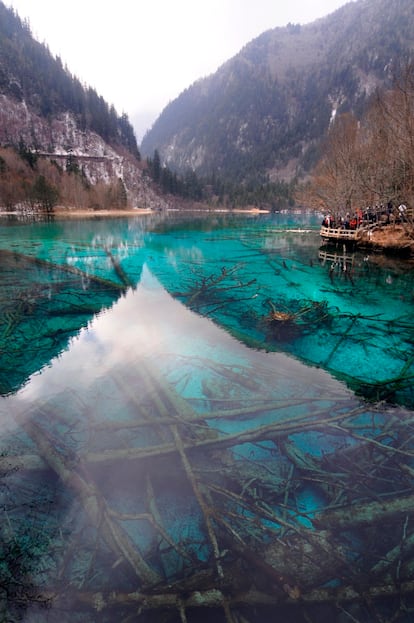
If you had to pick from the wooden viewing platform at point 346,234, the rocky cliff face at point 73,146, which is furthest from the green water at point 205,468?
the rocky cliff face at point 73,146

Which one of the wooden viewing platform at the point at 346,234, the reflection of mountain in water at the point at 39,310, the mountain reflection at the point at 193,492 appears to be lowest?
the mountain reflection at the point at 193,492

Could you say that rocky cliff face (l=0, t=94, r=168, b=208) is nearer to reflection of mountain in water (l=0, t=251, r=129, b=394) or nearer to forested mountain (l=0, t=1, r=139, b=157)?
forested mountain (l=0, t=1, r=139, b=157)

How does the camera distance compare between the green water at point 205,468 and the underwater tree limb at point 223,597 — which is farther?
the green water at point 205,468

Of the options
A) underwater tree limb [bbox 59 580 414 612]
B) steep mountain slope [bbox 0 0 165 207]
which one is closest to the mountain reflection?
underwater tree limb [bbox 59 580 414 612]

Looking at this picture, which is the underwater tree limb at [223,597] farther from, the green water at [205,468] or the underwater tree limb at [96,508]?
the underwater tree limb at [96,508]

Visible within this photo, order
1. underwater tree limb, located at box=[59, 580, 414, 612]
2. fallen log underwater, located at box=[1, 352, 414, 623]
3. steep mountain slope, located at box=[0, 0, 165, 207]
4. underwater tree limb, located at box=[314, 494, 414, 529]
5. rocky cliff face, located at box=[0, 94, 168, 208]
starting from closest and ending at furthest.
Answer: underwater tree limb, located at box=[59, 580, 414, 612] < fallen log underwater, located at box=[1, 352, 414, 623] < underwater tree limb, located at box=[314, 494, 414, 529] < rocky cliff face, located at box=[0, 94, 168, 208] < steep mountain slope, located at box=[0, 0, 165, 207]

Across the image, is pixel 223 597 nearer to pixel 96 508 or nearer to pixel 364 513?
pixel 96 508

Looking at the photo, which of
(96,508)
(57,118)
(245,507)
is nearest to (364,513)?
(245,507)

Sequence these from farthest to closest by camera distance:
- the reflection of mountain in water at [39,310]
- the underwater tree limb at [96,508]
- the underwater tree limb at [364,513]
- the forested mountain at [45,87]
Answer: the forested mountain at [45,87] < the reflection of mountain in water at [39,310] < the underwater tree limb at [364,513] < the underwater tree limb at [96,508]
